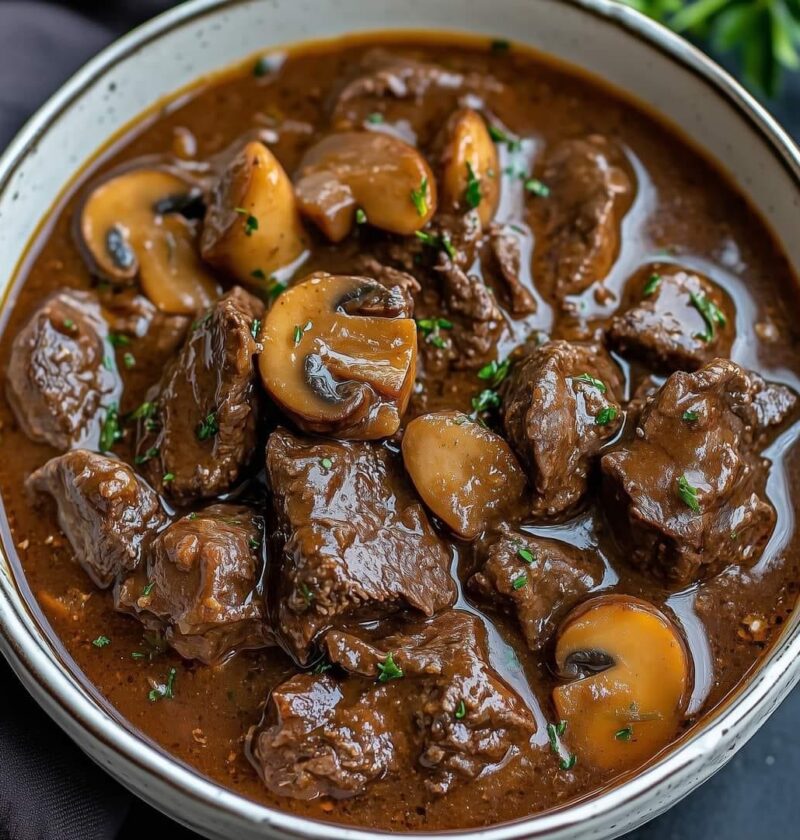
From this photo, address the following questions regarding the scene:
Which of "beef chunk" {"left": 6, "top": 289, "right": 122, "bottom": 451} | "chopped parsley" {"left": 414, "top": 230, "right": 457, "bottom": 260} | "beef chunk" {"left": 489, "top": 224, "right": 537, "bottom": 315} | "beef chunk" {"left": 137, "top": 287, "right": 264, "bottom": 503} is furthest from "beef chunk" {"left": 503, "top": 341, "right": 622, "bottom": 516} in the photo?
"beef chunk" {"left": 6, "top": 289, "right": 122, "bottom": 451}

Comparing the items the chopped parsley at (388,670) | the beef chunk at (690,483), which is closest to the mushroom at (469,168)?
the beef chunk at (690,483)

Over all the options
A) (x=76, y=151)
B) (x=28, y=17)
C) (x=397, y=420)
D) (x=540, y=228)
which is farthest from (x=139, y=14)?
(x=397, y=420)

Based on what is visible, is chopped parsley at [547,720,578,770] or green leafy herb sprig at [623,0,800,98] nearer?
chopped parsley at [547,720,578,770]

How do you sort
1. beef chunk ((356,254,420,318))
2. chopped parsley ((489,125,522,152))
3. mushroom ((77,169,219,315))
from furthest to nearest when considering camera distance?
1. chopped parsley ((489,125,522,152))
2. mushroom ((77,169,219,315))
3. beef chunk ((356,254,420,318))

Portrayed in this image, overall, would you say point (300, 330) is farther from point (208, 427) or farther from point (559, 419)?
point (559, 419)

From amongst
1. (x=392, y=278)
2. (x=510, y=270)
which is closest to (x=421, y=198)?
(x=392, y=278)

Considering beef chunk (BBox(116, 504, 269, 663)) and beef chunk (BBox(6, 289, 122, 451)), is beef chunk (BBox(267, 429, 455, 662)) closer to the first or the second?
beef chunk (BBox(116, 504, 269, 663))

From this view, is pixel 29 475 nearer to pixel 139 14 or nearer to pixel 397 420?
pixel 397 420
